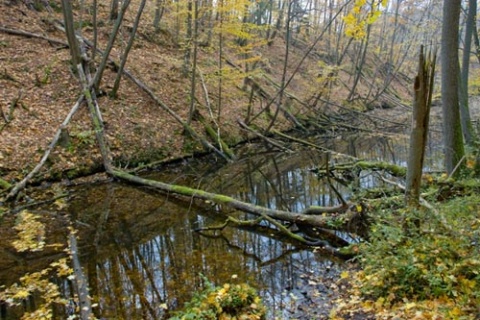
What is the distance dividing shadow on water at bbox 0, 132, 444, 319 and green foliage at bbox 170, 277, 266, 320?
0.44 metres

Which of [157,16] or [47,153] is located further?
[157,16]

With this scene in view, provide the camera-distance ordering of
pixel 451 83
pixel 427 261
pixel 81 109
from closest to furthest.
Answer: pixel 427 261 → pixel 451 83 → pixel 81 109

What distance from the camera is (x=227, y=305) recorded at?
492 cm

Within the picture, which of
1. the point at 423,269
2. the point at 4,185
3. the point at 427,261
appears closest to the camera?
the point at 423,269

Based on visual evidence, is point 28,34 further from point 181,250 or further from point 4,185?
point 181,250

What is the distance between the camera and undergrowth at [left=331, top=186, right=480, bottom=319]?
392 cm

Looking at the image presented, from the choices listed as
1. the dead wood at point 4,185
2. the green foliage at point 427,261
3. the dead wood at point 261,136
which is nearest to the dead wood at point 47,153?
the dead wood at point 4,185

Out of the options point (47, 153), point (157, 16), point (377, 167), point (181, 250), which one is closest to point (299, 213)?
point (181, 250)

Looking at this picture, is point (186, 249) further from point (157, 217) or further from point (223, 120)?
point (223, 120)

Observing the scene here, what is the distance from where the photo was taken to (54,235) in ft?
26.3

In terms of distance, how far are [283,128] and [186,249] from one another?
Answer: 50.8 ft

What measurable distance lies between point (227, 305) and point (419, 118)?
11.9ft

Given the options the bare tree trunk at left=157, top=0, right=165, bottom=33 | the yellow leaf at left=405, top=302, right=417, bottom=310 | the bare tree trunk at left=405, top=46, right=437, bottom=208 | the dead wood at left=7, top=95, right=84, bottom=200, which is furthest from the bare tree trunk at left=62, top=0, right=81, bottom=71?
the yellow leaf at left=405, top=302, right=417, bottom=310

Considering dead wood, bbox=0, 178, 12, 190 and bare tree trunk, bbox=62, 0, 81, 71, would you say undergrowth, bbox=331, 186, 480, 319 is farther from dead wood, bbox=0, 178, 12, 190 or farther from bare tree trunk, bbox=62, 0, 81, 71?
bare tree trunk, bbox=62, 0, 81, 71
